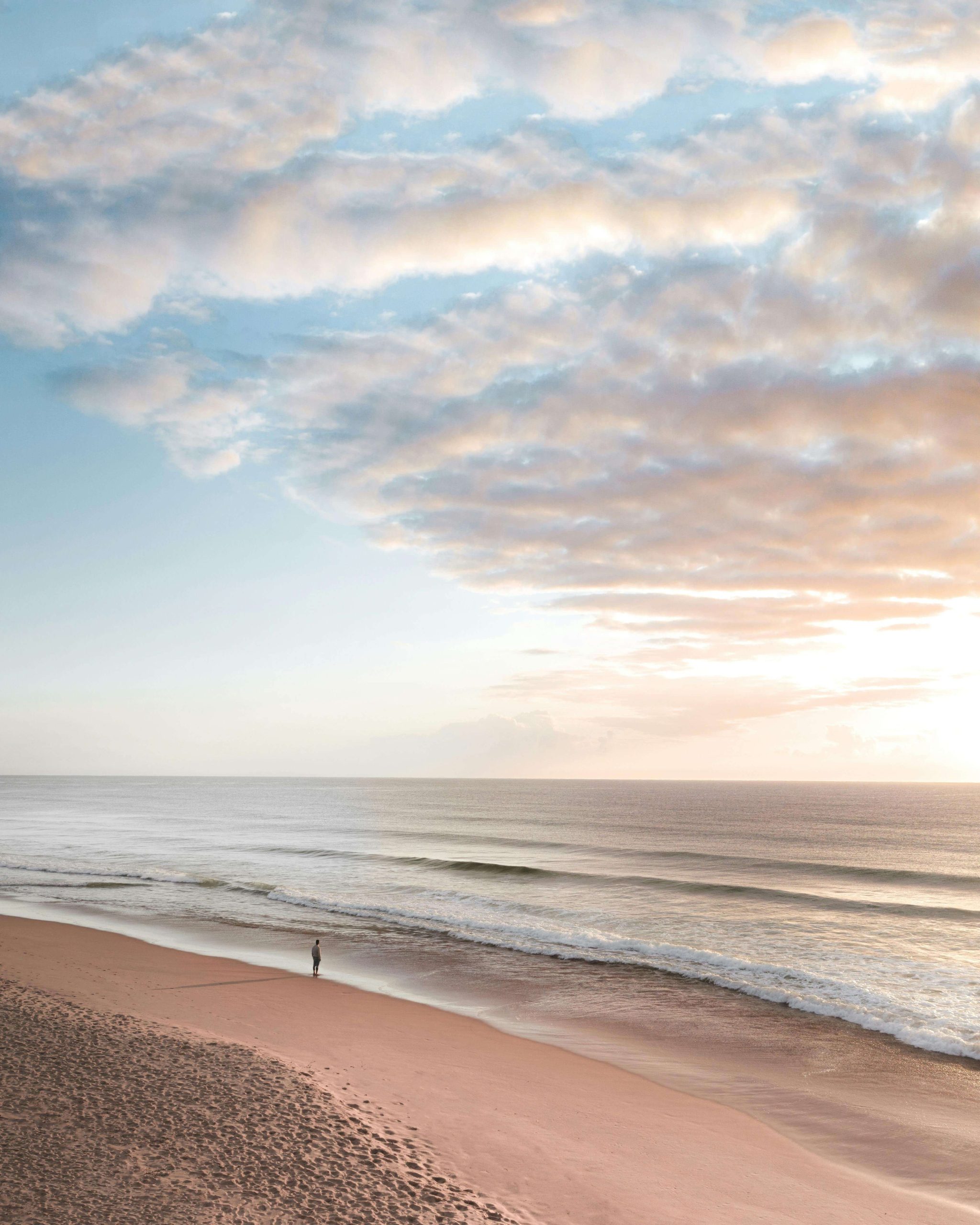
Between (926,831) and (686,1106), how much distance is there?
88.7 m

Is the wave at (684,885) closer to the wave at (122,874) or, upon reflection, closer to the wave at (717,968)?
the wave at (122,874)

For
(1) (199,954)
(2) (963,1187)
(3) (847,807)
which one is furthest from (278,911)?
(3) (847,807)

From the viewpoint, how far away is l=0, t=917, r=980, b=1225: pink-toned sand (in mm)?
9766

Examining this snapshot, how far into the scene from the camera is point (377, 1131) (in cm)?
1199

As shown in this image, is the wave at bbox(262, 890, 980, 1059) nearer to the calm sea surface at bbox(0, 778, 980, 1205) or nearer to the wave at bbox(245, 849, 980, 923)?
the calm sea surface at bbox(0, 778, 980, 1205)

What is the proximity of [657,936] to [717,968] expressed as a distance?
4.87m

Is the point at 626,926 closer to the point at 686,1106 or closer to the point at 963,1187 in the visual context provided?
the point at 686,1106

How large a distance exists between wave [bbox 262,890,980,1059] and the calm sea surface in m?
0.09

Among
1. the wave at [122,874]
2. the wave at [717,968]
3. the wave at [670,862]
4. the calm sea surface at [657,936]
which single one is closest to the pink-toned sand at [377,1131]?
the calm sea surface at [657,936]

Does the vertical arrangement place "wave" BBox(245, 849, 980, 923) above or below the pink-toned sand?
below

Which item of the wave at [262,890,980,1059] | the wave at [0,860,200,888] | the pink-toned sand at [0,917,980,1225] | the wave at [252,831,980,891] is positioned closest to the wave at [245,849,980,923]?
the wave at [252,831,980,891]

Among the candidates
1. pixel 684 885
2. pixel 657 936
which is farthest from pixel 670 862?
pixel 657 936

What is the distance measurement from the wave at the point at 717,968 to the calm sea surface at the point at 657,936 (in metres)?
0.09

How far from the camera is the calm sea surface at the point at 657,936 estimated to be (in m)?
16.4
